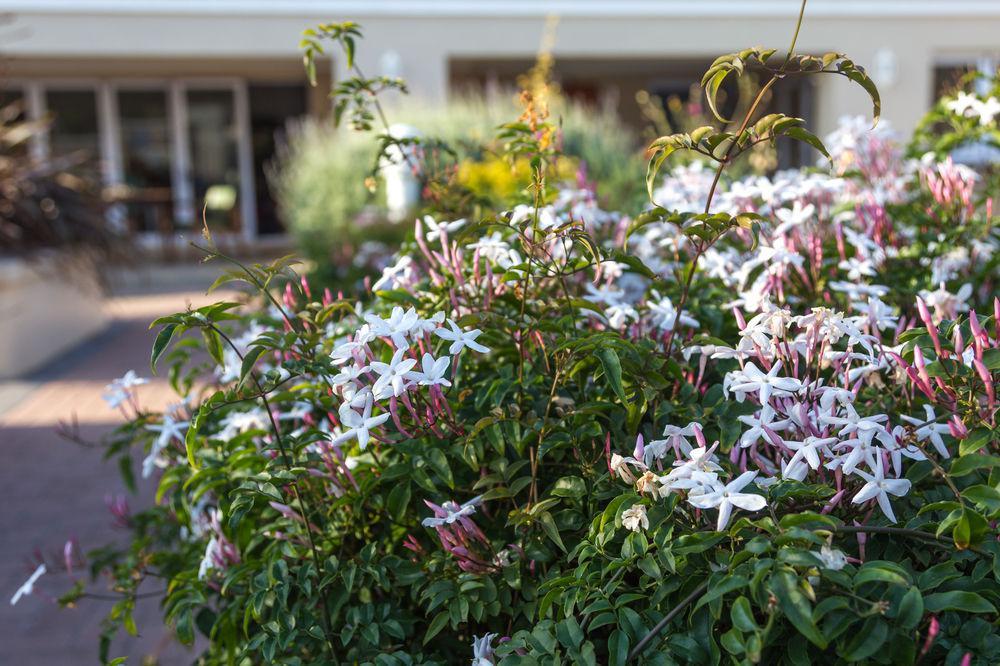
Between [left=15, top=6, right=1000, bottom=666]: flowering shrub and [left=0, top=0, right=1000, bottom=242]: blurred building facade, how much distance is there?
420 inches

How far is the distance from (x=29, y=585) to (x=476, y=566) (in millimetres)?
A: 1054

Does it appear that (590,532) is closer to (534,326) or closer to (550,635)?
(550,635)

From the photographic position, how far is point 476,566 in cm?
149

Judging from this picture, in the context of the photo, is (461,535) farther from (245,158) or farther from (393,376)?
(245,158)

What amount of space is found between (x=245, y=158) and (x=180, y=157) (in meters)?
1.03

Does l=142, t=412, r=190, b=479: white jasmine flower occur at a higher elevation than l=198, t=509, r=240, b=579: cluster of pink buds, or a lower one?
higher

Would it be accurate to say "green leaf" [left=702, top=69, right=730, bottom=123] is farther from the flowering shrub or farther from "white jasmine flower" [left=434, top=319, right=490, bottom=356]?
"white jasmine flower" [left=434, top=319, right=490, bottom=356]

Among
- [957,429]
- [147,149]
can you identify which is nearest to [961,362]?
[957,429]

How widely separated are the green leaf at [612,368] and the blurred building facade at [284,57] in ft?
36.6

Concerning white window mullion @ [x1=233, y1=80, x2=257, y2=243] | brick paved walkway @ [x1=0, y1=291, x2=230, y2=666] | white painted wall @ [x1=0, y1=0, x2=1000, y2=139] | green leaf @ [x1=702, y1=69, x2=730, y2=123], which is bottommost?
brick paved walkway @ [x1=0, y1=291, x2=230, y2=666]

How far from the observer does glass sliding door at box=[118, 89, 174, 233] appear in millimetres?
15328

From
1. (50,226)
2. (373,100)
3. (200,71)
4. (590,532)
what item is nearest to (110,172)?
(200,71)

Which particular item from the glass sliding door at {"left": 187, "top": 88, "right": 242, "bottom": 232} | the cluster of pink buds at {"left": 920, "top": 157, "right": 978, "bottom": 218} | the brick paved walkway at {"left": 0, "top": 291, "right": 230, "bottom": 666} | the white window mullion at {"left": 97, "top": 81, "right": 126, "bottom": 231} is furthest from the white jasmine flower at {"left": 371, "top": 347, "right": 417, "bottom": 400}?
the white window mullion at {"left": 97, "top": 81, "right": 126, "bottom": 231}

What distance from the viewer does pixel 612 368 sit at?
54.8 inches
